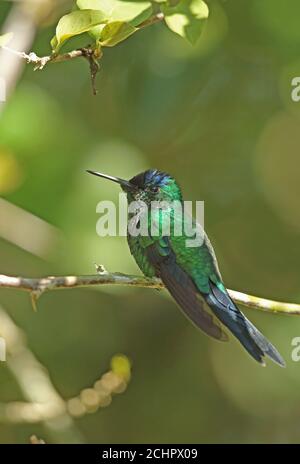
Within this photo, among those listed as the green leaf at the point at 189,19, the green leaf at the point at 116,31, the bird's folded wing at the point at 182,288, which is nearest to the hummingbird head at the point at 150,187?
the bird's folded wing at the point at 182,288

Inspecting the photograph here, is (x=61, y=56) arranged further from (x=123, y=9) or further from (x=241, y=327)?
(x=241, y=327)

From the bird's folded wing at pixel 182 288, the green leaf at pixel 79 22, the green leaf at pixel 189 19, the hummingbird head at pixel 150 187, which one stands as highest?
the hummingbird head at pixel 150 187

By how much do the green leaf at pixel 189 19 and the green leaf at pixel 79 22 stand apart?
0.63 ft

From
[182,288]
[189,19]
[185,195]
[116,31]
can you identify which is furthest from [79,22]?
[185,195]

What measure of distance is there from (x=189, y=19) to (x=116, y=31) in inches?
9.6

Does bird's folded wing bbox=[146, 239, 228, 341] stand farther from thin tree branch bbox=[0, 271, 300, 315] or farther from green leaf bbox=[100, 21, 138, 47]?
green leaf bbox=[100, 21, 138, 47]

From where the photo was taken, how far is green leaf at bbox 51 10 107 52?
8.31 feet

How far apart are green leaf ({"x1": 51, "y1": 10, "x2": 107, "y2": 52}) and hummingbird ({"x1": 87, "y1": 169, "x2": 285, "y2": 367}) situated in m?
1.28

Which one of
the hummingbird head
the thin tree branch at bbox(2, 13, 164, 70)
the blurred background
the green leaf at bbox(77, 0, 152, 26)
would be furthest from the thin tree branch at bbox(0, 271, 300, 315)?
the blurred background

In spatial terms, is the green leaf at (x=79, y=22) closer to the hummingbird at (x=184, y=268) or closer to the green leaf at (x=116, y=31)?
the green leaf at (x=116, y=31)

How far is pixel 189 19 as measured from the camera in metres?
2.50

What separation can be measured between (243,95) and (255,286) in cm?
139

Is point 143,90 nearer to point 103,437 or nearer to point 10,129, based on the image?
point 10,129

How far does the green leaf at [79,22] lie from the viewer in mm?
2533
